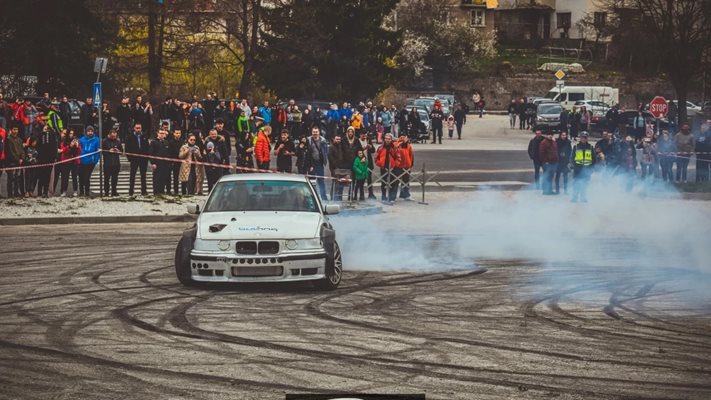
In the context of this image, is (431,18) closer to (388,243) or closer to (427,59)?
(427,59)

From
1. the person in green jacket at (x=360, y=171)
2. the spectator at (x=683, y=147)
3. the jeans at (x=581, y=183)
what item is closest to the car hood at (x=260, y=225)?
the person in green jacket at (x=360, y=171)

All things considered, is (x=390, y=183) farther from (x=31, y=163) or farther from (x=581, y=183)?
(x=31, y=163)

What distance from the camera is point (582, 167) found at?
32.5m

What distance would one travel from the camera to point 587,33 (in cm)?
11219

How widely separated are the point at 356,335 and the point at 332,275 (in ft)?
11.4

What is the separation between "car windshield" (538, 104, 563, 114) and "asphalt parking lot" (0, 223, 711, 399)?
49744mm

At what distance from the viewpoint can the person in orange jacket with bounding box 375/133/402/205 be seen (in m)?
31.9

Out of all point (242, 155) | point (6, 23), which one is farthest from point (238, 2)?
point (242, 155)

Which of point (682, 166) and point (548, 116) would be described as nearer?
point (682, 166)

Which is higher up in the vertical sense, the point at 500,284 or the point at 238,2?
the point at 238,2

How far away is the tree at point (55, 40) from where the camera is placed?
53188 millimetres

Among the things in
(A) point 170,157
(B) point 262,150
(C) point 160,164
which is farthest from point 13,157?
(B) point 262,150

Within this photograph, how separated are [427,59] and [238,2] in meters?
38.9

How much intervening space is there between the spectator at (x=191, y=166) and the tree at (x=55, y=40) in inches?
925
